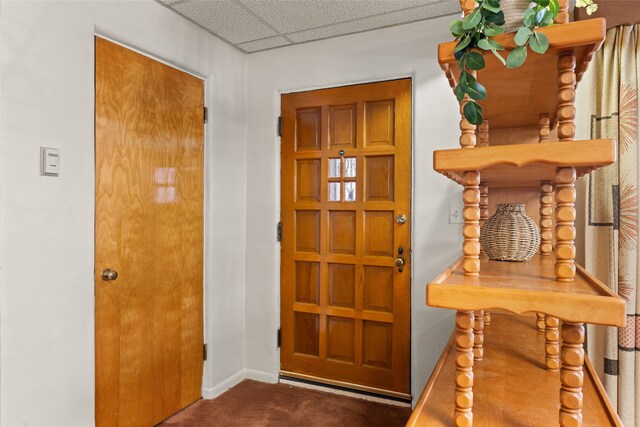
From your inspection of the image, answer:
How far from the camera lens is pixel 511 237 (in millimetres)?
1316

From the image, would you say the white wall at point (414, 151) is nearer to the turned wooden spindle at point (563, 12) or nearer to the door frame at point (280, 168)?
the door frame at point (280, 168)

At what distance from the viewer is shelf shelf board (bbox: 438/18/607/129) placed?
87cm

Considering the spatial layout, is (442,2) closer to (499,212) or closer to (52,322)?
(499,212)

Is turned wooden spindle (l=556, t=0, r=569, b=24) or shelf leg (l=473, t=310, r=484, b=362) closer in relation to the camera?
turned wooden spindle (l=556, t=0, r=569, b=24)

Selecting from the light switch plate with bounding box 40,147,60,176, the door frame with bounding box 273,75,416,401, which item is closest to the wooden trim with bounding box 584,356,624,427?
the door frame with bounding box 273,75,416,401

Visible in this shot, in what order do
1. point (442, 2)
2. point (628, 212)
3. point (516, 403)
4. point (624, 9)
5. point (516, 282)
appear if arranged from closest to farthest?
1. point (516, 282)
2. point (516, 403)
3. point (624, 9)
4. point (628, 212)
5. point (442, 2)

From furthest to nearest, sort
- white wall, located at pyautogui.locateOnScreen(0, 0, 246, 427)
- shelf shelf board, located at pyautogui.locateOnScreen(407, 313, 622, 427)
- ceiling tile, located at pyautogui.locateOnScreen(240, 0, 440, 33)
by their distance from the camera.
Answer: ceiling tile, located at pyautogui.locateOnScreen(240, 0, 440, 33)
white wall, located at pyautogui.locateOnScreen(0, 0, 246, 427)
shelf shelf board, located at pyautogui.locateOnScreen(407, 313, 622, 427)

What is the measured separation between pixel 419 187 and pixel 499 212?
1138mm

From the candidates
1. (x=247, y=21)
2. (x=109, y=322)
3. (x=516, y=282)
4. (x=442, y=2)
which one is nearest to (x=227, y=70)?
(x=247, y=21)

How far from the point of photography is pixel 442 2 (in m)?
2.32

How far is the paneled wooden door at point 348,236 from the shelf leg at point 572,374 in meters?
1.75

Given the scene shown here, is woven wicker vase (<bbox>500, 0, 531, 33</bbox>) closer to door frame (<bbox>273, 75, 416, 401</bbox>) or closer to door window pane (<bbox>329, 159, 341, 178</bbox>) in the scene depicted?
door frame (<bbox>273, 75, 416, 401</bbox>)

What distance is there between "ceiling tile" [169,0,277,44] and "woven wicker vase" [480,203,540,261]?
1888 millimetres

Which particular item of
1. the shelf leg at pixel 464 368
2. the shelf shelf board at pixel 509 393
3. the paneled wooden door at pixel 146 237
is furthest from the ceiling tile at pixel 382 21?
the shelf leg at pixel 464 368
